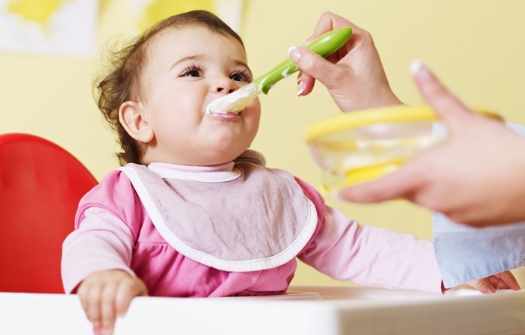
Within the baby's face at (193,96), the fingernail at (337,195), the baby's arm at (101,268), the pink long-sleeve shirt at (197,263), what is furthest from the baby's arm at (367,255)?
the fingernail at (337,195)

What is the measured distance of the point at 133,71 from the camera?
92 cm

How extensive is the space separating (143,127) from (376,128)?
0.51m

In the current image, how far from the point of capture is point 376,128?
42 cm

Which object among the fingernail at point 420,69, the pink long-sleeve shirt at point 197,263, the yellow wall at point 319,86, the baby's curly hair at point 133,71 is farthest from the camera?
the yellow wall at point 319,86

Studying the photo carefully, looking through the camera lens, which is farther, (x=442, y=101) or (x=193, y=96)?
(x=193, y=96)

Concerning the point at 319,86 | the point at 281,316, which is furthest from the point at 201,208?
the point at 319,86

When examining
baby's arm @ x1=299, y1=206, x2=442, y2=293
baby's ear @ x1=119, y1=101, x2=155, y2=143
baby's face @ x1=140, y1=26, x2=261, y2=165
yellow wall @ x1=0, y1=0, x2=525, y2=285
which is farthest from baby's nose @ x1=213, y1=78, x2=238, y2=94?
yellow wall @ x1=0, y1=0, x2=525, y2=285

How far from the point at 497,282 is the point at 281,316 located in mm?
415

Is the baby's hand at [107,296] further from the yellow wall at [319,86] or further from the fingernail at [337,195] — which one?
the yellow wall at [319,86]

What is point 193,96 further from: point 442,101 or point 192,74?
point 442,101

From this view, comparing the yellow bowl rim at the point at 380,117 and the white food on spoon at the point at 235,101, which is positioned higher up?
the yellow bowl rim at the point at 380,117

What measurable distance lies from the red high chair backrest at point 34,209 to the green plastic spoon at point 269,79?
0.91 feet

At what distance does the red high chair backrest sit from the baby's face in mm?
138

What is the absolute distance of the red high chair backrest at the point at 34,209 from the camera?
2.81ft
